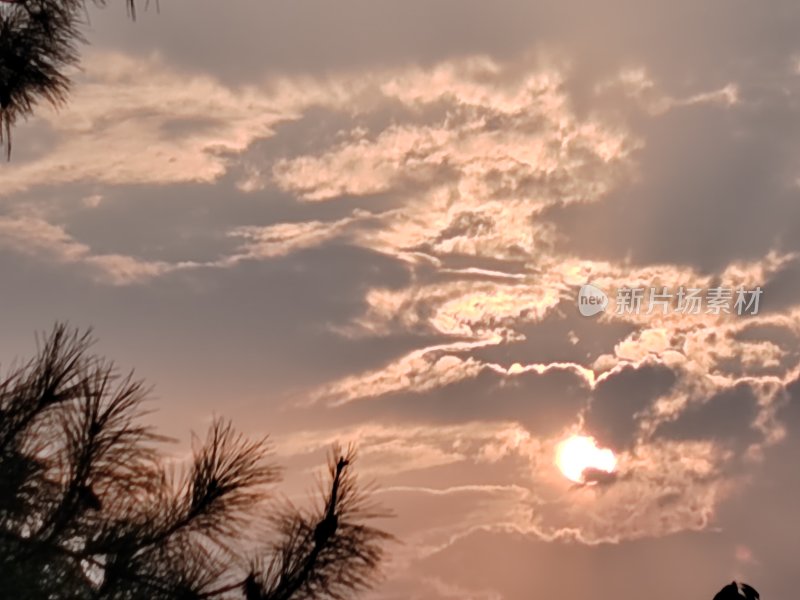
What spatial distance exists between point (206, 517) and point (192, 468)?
1.24ft

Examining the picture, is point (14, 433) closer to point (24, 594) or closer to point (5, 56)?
point (24, 594)

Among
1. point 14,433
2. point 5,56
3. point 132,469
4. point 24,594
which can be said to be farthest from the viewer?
point 5,56

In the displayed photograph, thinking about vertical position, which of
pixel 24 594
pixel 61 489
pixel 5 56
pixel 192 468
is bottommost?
pixel 24 594

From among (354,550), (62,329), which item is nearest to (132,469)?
(62,329)

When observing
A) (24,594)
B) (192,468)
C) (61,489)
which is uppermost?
(192,468)

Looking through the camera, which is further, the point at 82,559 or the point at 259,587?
the point at 259,587

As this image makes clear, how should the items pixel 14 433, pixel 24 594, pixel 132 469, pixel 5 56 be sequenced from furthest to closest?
1. pixel 5 56
2. pixel 132 469
3. pixel 14 433
4. pixel 24 594

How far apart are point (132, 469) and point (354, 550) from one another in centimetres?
170

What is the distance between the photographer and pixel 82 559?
791 centimetres

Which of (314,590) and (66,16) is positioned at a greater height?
(66,16)

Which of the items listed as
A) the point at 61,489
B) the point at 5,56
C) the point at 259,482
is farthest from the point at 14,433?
the point at 5,56

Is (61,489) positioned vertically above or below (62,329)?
below

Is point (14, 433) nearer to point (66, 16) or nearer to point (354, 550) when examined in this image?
point (354, 550)

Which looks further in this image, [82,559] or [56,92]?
[56,92]
